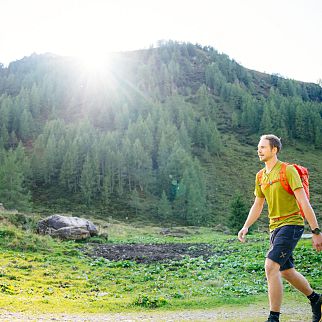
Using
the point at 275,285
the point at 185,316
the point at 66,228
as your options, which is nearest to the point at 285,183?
the point at 275,285

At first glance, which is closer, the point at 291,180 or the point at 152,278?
the point at 291,180

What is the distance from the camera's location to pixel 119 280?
15.0 metres

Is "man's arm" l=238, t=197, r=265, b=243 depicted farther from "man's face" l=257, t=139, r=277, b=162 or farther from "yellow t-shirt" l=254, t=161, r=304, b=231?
"man's face" l=257, t=139, r=277, b=162

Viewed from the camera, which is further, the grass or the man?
the grass

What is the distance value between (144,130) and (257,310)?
101 metres

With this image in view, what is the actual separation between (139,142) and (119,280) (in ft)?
279

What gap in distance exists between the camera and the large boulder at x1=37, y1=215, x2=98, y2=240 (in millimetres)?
28438

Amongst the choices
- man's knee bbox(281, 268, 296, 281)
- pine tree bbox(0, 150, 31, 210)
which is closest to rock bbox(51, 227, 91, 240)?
man's knee bbox(281, 268, 296, 281)

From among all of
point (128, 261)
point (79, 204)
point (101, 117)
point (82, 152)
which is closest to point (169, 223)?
point (79, 204)

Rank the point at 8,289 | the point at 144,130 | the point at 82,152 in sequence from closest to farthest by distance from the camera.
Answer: the point at 8,289
the point at 82,152
the point at 144,130

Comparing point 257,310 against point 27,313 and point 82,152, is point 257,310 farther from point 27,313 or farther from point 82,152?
point 82,152

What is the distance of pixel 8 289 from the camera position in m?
→ 11.8

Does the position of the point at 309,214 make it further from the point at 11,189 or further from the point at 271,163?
the point at 11,189

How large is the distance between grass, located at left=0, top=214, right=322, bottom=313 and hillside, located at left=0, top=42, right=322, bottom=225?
42.3 metres
